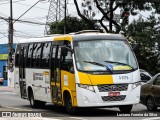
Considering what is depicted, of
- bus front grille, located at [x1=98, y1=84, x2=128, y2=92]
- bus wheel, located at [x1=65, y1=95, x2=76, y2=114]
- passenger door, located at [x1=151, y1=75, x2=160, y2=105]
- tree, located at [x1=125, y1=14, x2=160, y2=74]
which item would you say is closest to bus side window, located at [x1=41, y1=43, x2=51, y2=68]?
bus wheel, located at [x1=65, y1=95, x2=76, y2=114]

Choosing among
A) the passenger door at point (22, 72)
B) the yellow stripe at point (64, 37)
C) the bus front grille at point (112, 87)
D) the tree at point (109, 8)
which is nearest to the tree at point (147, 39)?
the tree at point (109, 8)

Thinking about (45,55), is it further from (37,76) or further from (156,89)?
(156,89)

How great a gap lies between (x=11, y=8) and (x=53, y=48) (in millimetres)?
26572

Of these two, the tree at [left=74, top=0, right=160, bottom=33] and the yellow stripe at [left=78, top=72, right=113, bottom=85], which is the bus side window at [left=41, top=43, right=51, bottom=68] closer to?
the yellow stripe at [left=78, top=72, right=113, bottom=85]

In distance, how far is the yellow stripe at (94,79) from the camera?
15430mm

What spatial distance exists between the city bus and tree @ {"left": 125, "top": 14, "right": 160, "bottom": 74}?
26.8 metres

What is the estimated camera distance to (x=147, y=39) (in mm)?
44562

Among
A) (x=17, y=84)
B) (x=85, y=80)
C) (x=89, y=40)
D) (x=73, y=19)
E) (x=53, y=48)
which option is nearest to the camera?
(x=85, y=80)

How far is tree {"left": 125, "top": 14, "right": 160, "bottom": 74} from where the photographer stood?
44469 millimetres

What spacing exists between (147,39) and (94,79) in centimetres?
2979

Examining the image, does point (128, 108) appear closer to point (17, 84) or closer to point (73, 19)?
point (17, 84)

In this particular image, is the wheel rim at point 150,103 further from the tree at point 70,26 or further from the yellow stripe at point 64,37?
the tree at point 70,26

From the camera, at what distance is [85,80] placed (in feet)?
50.8

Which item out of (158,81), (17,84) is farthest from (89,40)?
(17,84)
